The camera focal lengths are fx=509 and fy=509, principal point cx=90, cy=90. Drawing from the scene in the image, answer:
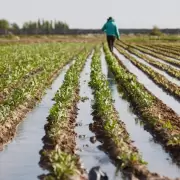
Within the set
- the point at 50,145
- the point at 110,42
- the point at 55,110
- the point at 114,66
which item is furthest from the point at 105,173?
the point at 110,42

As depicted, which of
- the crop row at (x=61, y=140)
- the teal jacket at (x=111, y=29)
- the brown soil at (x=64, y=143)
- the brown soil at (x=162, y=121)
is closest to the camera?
the crop row at (x=61, y=140)

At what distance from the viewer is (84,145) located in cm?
764

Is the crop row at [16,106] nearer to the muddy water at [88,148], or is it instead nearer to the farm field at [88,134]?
the farm field at [88,134]

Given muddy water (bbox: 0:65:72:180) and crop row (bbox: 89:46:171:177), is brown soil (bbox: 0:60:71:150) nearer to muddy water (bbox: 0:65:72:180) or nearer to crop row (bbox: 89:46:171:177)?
muddy water (bbox: 0:65:72:180)

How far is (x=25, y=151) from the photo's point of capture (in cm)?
741

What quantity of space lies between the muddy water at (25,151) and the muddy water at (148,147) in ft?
4.87

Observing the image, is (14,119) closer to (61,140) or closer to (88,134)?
(88,134)

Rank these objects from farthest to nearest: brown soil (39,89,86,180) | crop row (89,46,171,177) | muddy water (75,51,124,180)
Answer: muddy water (75,51,124,180), brown soil (39,89,86,180), crop row (89,46,171,177)

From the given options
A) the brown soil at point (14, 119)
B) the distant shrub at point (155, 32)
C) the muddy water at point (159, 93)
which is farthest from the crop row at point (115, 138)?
the distant shrub at point (155, 32)

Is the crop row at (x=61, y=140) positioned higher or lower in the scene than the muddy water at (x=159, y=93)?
higher

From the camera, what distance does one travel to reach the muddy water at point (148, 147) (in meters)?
6.52

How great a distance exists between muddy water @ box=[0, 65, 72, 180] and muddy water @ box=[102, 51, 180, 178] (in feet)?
4.87

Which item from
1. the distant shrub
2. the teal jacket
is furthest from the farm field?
the distant shrub

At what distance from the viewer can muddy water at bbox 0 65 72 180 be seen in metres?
6.36
